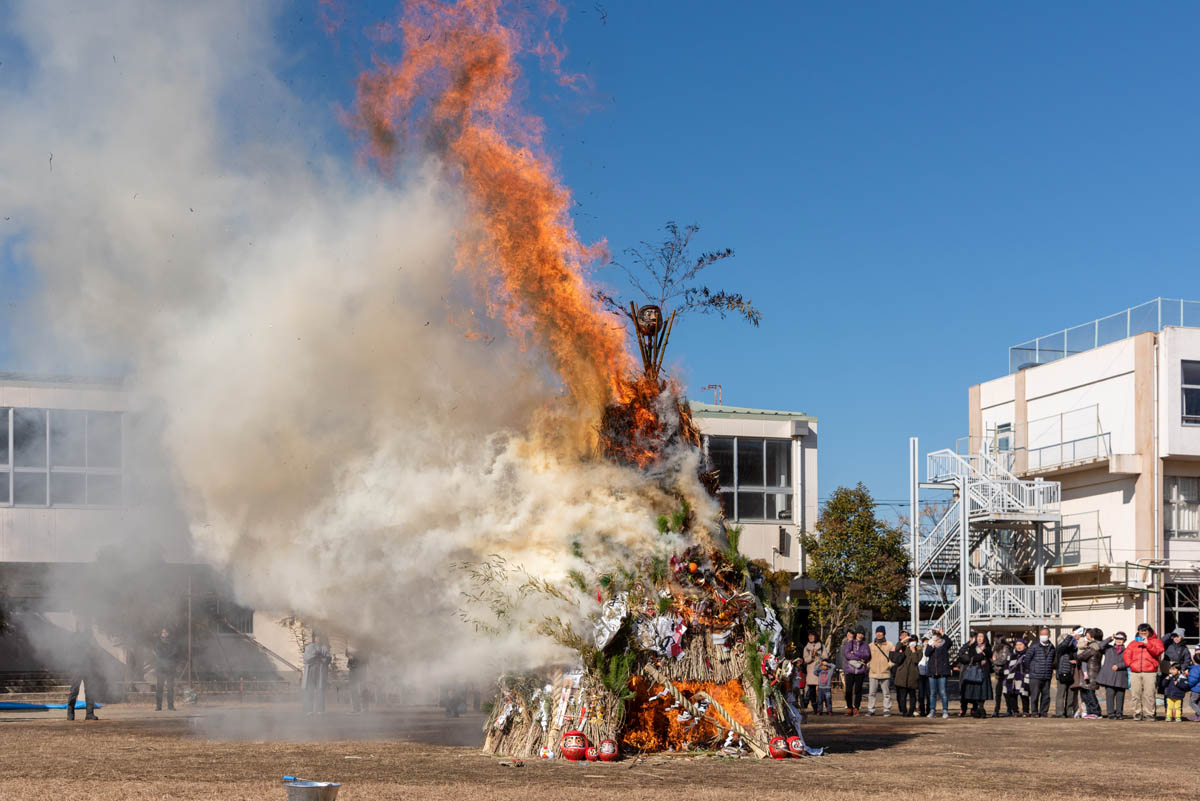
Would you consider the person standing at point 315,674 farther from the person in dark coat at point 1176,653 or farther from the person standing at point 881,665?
the person in dark coat at point 1176,653

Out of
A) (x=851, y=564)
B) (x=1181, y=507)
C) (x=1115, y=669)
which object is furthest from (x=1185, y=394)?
(x=1115, y=669)

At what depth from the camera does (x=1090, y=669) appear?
1097 inches

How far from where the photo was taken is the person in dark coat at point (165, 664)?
32250mm

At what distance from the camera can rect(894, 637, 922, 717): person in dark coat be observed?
28.4m

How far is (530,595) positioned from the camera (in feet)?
56.2

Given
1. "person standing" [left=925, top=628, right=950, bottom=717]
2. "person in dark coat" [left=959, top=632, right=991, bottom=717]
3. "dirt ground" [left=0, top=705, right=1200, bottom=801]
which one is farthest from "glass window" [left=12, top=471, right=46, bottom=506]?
"person in dark coat" [left=959, top=632, right=991, bottom=717]

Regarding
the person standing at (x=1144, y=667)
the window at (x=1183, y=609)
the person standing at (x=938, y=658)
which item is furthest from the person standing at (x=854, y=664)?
the window at (x=1183, y=609)

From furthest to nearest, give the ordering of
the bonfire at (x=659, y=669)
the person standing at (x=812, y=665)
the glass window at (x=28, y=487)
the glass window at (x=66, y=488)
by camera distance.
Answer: the glass window at (x=28, y=487)
the glass window at (x=66, y=488)
the person standing at (x=812, y=665)
the bonfire at (x=659, y=669)

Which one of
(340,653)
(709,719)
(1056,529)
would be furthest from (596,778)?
(1056,529)

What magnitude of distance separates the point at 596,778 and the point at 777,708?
359 centimetres

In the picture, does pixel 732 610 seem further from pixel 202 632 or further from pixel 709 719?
pixel 202 632

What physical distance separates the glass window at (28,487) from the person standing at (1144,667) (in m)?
32.2

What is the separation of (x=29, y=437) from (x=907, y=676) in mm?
27381

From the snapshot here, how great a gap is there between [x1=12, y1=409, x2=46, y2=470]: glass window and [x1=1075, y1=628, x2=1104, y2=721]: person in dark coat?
2886cm
